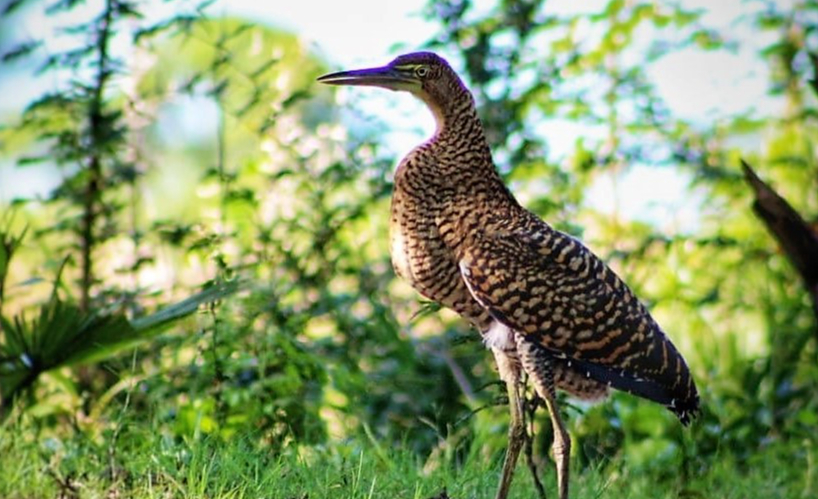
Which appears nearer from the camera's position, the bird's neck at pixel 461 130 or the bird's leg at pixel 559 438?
the bird's leg at pixel 559 438

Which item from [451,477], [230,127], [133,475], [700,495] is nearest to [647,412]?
[700,495]

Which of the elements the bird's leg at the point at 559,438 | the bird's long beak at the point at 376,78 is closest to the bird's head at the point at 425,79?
the bird's long beak at the point at 376,78

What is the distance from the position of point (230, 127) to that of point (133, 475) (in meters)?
7.70

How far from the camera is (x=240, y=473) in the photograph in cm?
425

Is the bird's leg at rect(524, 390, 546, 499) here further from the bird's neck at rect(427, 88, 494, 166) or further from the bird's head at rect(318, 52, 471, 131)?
the bird's head at rect(318, 52, 471, 131)

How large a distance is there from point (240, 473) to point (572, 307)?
1.26m

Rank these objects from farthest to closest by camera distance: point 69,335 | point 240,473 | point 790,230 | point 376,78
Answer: point 790,230 < point 69,335 < point 376,78 < point 240,473

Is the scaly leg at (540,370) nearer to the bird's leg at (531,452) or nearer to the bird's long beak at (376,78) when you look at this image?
the bird's leg at (531,452)

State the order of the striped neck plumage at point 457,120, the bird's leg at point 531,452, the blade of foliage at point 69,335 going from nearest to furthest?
the bird's leg at point 531,452, the striped neck plumage at point 457,120, the blade of foliage at point 69,335

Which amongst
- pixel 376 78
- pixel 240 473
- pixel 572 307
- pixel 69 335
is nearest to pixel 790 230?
pixel 572 307

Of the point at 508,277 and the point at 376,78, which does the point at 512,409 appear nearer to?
the point at 508,277

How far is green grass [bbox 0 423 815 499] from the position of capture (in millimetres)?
4250

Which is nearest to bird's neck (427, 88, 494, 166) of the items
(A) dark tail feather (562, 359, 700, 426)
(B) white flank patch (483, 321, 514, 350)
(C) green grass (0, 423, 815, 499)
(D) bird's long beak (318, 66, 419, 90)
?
(D) bird's long beak (318, 66, 419, 90)

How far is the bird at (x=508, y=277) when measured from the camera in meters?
4.36
